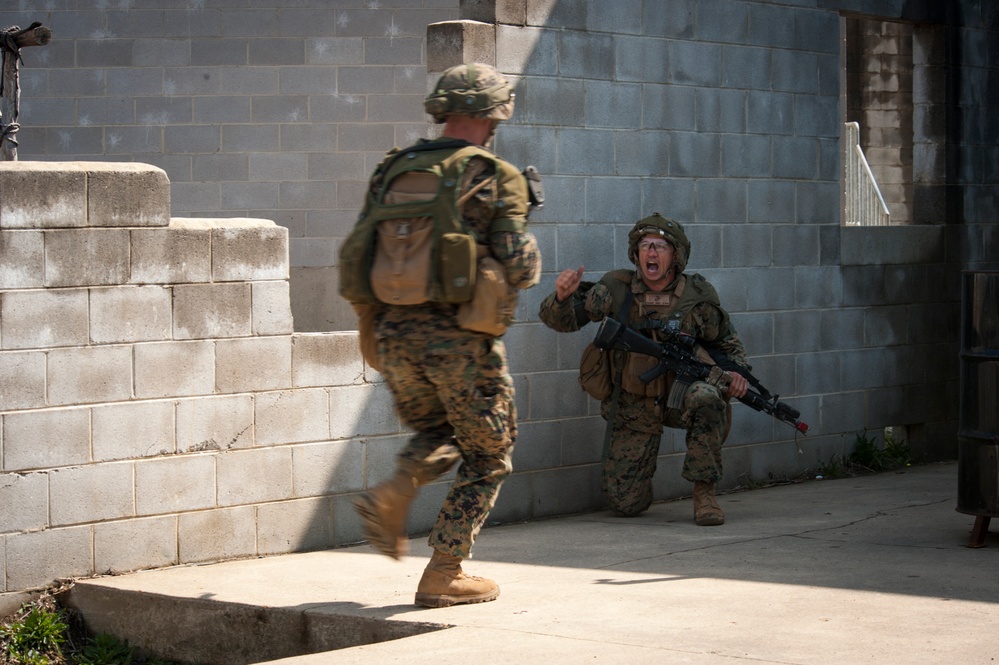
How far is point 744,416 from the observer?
319 inches

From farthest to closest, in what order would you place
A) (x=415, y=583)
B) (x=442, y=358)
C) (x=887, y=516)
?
(x=887, y=516) → (x=415, y=583) → (x=442, y=358)

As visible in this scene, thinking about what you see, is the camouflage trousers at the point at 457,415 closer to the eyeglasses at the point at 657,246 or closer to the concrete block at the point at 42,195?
the concrete block at the point at 42,195

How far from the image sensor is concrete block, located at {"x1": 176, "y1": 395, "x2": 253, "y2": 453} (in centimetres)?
600

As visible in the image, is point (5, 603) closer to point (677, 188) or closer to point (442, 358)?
point (442, 358)

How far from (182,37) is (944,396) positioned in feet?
20.1

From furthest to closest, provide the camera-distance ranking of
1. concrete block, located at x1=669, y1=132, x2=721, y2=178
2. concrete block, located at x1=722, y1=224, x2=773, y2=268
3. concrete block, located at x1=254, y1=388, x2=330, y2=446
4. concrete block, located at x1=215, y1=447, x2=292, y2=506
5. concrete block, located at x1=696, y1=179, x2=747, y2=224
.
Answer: concrete block, located at x1=722, y1=224, x2=773, y2=268
concrete block, located at x1=696, y1=179, x2=747, y2=224
concrete block, located at x1=669, y1=132, x2=721, y2=178
concrete block, located at x1=254, y1=388, x2=330, y2=446
concrete block, located at x1=215, y1=447, x2=292, y2=506

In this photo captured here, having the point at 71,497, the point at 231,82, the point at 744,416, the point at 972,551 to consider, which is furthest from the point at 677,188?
the point at 231,82

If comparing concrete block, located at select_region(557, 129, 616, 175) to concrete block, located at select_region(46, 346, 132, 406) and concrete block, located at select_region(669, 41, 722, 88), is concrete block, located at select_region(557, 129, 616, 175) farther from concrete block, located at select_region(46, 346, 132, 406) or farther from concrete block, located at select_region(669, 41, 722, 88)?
concrete block, located at select_region(46, 346, 132, 406)

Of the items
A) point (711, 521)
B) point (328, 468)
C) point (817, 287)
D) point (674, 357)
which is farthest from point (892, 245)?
point (328, 468)

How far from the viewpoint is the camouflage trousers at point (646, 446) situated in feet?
22.7

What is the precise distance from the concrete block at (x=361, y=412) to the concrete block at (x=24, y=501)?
4.40ft

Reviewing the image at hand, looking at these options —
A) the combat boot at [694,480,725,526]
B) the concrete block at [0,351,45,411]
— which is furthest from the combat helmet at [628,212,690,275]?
the concrete block at [0,351,45,411]

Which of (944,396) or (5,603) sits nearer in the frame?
(5,603)

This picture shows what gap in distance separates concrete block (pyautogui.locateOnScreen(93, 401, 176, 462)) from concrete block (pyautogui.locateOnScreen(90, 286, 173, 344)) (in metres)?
0.28
